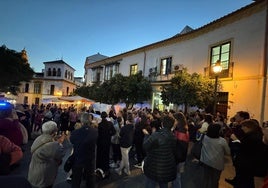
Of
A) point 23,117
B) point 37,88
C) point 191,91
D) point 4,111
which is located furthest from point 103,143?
point 37,88

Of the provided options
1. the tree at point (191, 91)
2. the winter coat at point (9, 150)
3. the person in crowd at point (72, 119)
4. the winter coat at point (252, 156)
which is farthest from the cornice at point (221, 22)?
the winter coat at point (9, 150)

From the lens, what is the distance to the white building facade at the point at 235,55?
14367mm

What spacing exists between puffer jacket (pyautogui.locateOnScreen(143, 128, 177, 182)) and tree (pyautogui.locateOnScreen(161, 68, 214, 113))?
35.9 ft

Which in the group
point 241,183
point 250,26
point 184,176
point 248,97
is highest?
point 250,26

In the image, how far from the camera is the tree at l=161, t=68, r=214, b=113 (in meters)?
15.5

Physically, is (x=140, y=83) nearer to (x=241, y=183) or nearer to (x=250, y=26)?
(x=250, y=26)

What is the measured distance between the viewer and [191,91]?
1551 cm

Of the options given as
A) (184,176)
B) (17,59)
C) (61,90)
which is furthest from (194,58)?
(61,90)

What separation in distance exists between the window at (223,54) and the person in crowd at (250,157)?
1258 cm

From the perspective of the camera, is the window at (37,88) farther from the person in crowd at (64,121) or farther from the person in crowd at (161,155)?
the person in crowd at (161,155)

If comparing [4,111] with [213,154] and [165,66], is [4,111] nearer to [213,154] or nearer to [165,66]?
[213,154]

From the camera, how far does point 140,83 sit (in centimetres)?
2306

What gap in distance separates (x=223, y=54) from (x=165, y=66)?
23.9ft

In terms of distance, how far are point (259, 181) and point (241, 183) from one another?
9.25ft
